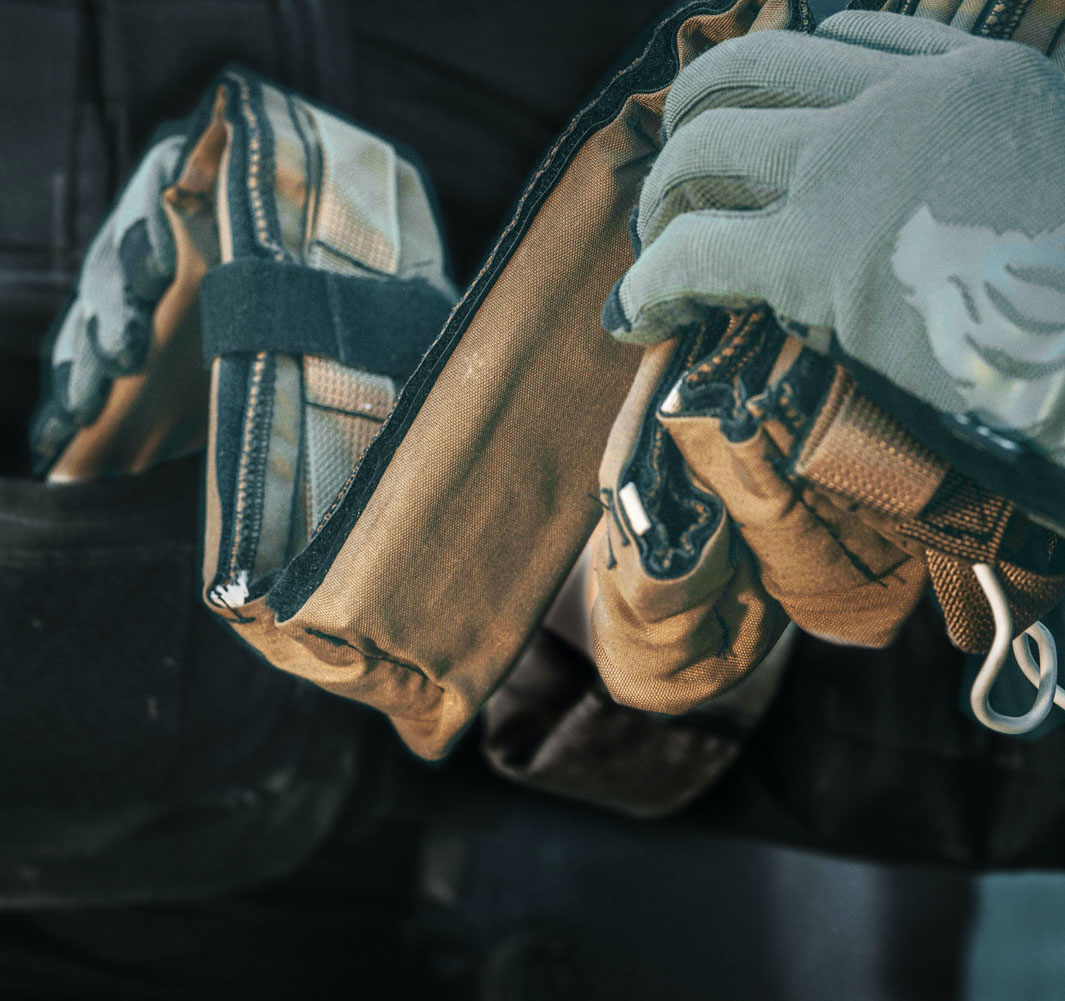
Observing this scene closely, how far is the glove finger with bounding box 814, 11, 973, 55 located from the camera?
0.31 metres

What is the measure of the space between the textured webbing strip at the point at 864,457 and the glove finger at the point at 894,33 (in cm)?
10

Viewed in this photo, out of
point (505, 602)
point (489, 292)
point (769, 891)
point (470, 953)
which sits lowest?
point (470, 953)

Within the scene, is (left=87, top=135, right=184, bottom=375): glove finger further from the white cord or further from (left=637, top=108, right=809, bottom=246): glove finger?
the white cord

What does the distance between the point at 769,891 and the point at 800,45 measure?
0.71 metres

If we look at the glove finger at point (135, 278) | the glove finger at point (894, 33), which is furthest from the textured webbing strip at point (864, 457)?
the glove finger at point (135, 278)

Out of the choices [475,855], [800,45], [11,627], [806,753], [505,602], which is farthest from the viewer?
[475,855]

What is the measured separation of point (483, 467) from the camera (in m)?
0.41

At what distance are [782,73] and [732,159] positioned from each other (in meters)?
0.03

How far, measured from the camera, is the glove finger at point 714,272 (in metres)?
0.30

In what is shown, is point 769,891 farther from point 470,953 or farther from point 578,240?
point 578,240

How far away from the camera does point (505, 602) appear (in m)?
0.43

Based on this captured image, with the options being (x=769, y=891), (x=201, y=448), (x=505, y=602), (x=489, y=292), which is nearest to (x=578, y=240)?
(x=489, y=292)

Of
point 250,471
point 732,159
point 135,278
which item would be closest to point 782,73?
point 732,159

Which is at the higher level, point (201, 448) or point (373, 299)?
point (373, 299)
